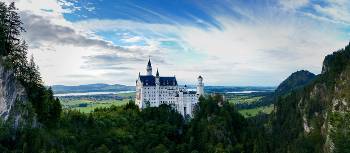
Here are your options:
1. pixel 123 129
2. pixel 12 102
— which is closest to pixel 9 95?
pixel 12 102

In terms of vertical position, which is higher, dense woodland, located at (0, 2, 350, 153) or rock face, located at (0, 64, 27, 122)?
rock face, located at (0, 64, 27, 122)

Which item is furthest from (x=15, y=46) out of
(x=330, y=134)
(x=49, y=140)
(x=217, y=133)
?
(x=330, y=134)

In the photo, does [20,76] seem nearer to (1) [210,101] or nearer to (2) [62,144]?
(2) [62,144]

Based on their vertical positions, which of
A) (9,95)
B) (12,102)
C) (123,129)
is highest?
(9,95)

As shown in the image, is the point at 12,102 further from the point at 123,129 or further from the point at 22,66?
the point at 123,129

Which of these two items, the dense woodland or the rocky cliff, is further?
the dense woodland
